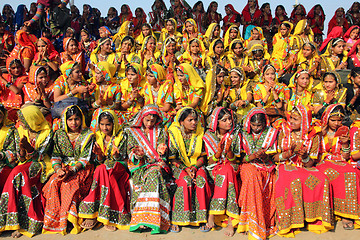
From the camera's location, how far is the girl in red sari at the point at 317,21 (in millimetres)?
9273

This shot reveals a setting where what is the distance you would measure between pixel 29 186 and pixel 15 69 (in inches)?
114

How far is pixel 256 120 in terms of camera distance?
3729 mm

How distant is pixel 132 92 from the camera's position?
5.06 meters

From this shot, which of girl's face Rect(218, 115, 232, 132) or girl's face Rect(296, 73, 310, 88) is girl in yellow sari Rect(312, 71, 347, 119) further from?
girl's face Rect(218, 115, 232, 132)

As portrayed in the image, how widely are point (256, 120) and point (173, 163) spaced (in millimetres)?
1171

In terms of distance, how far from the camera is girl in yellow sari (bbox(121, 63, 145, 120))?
16.8ft

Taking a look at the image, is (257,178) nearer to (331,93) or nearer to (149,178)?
(149,178)

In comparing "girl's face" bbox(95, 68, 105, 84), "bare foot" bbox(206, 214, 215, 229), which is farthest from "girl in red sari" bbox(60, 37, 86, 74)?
"bare foot" bbox(206, 214, 215, 229)

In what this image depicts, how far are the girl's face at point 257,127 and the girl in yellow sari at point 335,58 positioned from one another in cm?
311

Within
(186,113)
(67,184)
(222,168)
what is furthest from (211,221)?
(67,184)

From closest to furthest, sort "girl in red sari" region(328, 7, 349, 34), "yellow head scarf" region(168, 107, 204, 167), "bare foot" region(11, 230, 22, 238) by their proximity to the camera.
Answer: "bare foot" region(11, 230, 22, 238)
"yellow head scarf" region(168, 107, 204, 167)
"girl in red sari" region(328, 7, 349, 34)

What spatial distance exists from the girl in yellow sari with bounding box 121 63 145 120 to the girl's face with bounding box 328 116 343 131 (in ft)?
9.69

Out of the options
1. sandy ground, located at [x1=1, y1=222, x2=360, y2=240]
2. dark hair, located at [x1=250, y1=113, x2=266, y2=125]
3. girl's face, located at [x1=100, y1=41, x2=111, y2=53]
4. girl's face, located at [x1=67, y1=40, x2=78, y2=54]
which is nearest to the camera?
sandy ground, located at [x1=1, y1=222, x2=360, y2=240]

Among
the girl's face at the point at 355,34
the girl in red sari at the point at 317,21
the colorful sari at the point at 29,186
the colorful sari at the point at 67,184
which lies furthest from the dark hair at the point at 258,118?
the girl in red sari at the point at 317,21
